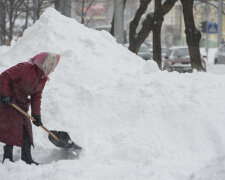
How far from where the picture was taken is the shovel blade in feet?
17.1

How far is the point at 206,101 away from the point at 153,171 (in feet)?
5.93

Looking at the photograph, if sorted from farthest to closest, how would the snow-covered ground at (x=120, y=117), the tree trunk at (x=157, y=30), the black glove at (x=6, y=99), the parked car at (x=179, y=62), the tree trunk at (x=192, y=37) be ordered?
the parked car at (x=179, y=62) → the tree trunk at (x=157, y=30) → the tree trunk at (x=192, y=37) → the black glove at (x=6, y=99) → the snow-covered ground at (x=120, y=117)

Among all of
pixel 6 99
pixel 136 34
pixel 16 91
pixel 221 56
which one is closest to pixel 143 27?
pixel 136 34

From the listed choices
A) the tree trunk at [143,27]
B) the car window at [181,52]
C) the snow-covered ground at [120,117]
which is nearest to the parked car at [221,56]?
the car window at [181,52]

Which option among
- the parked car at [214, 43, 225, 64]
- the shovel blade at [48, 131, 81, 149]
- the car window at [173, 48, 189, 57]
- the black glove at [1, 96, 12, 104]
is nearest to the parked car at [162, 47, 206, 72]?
the car window at [173, 48, 189, 57]

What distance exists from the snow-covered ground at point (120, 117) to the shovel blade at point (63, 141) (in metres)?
0.16

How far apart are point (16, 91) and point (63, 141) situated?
2.78 feet

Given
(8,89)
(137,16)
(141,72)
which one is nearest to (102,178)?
(8,89)

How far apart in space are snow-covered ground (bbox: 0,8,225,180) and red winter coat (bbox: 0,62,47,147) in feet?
1.19

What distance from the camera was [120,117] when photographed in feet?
19.2

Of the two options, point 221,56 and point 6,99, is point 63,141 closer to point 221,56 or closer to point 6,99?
point 6,99

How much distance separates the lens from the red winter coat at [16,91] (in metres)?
4.69

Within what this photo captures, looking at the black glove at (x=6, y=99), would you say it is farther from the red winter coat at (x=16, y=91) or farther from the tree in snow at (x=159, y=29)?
the tree in snow at (x=159, y=29)

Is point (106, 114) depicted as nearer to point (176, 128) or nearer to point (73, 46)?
point (176, 128)
